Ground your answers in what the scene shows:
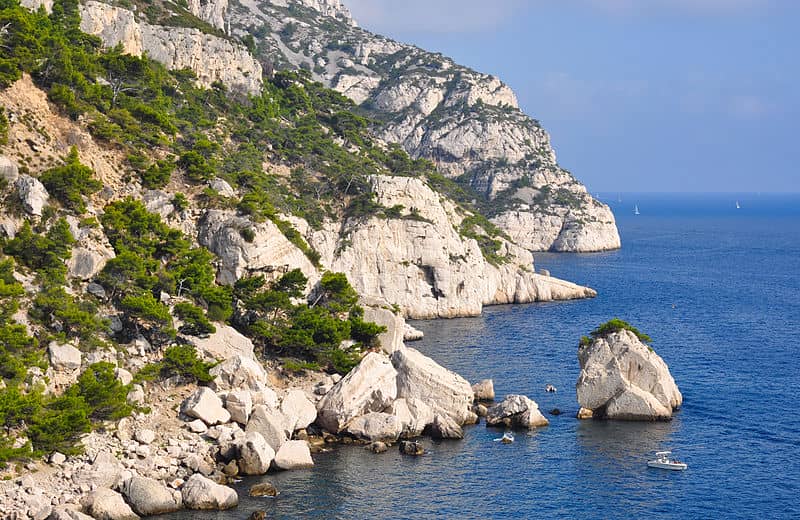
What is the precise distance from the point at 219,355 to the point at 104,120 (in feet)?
75.3

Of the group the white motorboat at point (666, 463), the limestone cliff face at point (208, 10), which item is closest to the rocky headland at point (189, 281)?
the white motorboat at point (666, 463)

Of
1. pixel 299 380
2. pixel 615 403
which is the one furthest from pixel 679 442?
pixel 299 380

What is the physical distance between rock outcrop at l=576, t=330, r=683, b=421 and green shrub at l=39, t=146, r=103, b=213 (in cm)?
3610

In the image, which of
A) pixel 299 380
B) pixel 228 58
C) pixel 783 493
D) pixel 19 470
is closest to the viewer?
pixel 19 470

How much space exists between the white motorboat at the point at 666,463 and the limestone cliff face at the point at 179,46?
65.3 m

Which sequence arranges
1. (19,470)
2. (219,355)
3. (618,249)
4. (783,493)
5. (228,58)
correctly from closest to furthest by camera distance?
(19,470), (783,493), (219,355), (228,58), (618,249)

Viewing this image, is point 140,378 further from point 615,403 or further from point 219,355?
point 615,403

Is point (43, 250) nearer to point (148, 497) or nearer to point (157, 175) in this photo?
point (157, 175)

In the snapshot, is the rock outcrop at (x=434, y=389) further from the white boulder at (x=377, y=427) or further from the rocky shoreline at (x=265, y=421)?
the white boulder at (x=377, y=427)

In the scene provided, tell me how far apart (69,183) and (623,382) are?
39356 mm

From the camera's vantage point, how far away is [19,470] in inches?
1668

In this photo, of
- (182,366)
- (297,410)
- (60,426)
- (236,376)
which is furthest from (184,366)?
(60,426)

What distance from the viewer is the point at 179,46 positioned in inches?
3969

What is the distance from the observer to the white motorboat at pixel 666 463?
4906 cm
